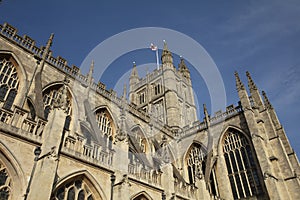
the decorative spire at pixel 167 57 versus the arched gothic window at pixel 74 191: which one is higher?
the decorative spire at pixel 167 57

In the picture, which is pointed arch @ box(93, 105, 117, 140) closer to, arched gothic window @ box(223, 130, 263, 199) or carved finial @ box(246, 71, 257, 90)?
arched gothic window @ box(223, 130, 263, 199)

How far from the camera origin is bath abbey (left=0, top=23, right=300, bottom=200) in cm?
837

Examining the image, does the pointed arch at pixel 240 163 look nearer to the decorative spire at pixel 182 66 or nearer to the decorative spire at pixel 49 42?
the decorative spire at pixel 49 42

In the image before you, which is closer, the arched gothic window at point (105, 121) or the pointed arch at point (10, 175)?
the pointed arch at point (10, 175)

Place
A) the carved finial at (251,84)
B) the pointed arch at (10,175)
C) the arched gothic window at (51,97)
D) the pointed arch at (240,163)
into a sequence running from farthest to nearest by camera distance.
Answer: the carved finial at (251,84) < the pointed arch at (240,163) < the arched gothic window at (51,97) < the pointed arch at (10,175)

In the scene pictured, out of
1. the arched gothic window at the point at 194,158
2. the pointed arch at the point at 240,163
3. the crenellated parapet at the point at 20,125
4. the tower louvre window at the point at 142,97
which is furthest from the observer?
the tower louvre window at the point at 142,97

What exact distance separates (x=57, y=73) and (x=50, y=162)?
8.86 m

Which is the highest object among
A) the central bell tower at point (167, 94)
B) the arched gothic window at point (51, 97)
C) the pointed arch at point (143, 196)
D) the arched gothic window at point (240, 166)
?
the central bell tower at point (167, 94)

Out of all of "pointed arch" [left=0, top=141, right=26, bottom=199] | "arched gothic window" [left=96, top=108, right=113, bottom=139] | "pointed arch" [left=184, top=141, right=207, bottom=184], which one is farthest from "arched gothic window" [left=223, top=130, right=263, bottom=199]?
"pointed arch" [left=0, top=141, right=26, bottom=199]

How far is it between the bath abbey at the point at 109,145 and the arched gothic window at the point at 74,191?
0.13ft

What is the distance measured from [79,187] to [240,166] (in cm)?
1360

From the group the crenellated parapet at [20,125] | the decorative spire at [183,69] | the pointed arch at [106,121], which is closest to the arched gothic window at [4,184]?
the crenellated parapet at [20,125]

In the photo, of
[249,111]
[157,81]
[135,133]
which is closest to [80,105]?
[135,133]

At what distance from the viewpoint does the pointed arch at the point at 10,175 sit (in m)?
7.61
